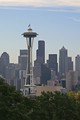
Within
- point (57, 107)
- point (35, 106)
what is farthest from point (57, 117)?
point (35, 106)

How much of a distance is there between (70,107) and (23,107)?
39.4 feet

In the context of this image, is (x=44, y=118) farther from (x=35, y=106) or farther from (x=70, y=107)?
(x=70, y=107)

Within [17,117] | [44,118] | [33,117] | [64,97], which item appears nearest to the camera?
[17,117]

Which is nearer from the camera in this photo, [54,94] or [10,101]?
[10,101]

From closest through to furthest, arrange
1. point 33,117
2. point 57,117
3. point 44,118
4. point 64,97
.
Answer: point 33,117 < point 44,118 < point 57,117 < point 64,97

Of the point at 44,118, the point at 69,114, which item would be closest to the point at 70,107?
the point at 69,114

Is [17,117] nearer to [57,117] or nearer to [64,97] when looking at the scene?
[57,117]

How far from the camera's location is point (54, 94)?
43375mm

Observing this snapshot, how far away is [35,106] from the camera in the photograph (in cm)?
3556

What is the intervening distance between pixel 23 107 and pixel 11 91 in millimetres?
1308

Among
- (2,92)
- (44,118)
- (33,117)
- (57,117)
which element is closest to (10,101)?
(2,92)

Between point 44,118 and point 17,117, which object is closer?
point 17,117

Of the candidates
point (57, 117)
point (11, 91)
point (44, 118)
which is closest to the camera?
point (11, 91)

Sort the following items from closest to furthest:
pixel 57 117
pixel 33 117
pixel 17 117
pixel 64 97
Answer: pixel 17 117 < pixel 33 117 < pixel 57 117 < pixel 64 97
